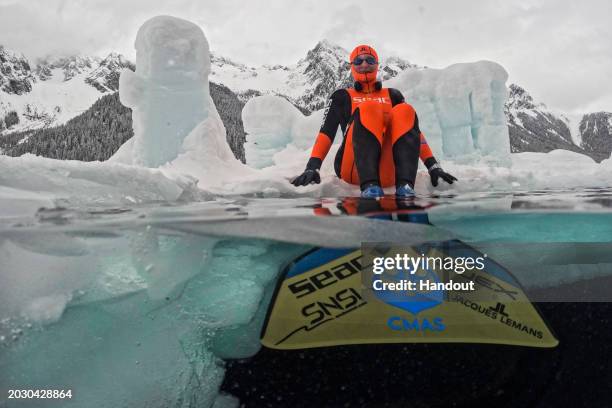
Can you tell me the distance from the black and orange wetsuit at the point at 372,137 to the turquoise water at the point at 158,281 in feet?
1.78

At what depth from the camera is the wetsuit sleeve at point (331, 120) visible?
412 cm

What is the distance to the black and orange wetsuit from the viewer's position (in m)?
3.61

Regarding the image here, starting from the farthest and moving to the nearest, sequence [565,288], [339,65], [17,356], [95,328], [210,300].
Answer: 1. [339,65]
2. [565,288]
3. [210,300]
4. [95,328]
5. [17,356]

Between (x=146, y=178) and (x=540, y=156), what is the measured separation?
11347 millimetres

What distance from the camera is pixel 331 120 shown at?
14.4 ft

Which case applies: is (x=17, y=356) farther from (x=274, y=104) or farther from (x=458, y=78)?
(x=458, y=78)

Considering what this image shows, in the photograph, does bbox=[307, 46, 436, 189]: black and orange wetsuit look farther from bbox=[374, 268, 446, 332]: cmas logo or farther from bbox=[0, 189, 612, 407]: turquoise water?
bbox=[374, 268, 446, 332]: cmas logo

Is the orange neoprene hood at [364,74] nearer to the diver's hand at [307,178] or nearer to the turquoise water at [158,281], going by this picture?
the diver's hand at [307,178]

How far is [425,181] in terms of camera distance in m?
4.30

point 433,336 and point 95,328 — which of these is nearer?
point 433,336

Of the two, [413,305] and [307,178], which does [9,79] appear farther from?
[413,305]

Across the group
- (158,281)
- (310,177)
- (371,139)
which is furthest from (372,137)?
(158,281)

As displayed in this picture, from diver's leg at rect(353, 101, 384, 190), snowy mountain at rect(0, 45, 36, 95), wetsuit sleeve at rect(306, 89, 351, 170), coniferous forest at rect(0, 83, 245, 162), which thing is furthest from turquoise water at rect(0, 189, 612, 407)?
snowy mountain at rect(0, 45, 36, 95)

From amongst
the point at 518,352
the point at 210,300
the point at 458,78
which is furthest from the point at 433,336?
the point at 458,78
